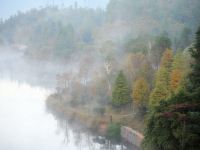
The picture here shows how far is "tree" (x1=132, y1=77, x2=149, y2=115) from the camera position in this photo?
40.6m

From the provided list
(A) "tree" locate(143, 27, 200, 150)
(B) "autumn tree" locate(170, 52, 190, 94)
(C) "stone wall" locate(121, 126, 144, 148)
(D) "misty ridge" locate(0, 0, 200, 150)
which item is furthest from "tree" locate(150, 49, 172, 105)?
(A) "tree" locate(143, 27, 200, 150)

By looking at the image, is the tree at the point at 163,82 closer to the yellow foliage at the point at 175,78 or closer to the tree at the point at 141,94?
the yellow foliage at the point at 175,78

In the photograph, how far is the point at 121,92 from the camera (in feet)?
141

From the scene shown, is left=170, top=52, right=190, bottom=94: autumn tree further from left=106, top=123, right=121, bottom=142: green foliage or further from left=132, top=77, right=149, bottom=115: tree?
left=106, top=123, right=121, bottom=142: green foliage

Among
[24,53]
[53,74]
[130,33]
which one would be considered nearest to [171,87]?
[130,33]

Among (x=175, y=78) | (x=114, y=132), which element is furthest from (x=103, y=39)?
(x=175, y=78)

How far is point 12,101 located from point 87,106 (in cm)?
1723

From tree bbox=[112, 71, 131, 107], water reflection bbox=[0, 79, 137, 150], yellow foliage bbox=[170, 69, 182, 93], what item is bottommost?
water reflection bbox=[0, 79, 137, 150]

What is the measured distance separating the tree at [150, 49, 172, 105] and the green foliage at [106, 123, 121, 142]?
17.0 feet

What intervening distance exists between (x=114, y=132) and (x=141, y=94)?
4655mm

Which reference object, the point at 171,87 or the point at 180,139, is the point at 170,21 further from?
the point at 180,139

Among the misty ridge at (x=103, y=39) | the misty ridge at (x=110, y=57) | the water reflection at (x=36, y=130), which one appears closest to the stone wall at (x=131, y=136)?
the misty ridge at (x=110, y=57)

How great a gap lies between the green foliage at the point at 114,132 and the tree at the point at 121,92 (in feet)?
12.0

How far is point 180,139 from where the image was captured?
1964 cm
